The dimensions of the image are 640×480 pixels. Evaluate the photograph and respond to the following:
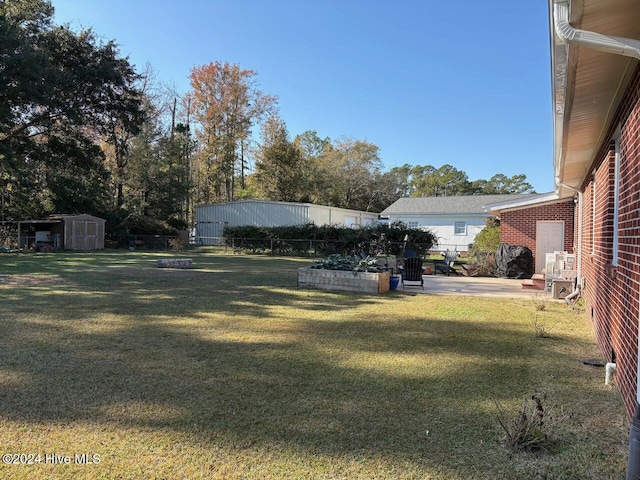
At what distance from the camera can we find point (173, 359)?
4.38 m

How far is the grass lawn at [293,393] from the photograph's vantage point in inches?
95.7

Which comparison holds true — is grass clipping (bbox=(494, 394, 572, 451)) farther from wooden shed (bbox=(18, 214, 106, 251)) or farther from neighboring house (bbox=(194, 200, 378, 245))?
wooden shed (bbox=(18, 214, 106, 251))

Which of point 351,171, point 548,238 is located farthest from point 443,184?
point 548,238

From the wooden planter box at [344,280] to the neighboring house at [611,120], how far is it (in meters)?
4.84

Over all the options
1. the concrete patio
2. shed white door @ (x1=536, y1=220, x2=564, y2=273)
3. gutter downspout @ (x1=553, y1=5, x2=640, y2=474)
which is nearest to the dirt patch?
the concrete patio

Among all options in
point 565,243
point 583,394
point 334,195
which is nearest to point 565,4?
point 583,394

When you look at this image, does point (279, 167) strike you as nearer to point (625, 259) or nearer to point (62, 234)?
point (62, 234)

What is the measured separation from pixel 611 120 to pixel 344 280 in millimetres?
6343

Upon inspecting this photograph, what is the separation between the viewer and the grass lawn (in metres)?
2.43

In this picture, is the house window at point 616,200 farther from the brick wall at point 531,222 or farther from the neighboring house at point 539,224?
the brick wall at point 531,222

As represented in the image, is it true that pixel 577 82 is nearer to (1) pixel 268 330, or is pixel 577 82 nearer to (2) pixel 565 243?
(1) pixel 268 330

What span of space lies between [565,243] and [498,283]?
290 centimetres

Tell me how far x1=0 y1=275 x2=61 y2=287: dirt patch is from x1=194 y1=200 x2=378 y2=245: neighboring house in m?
16.0

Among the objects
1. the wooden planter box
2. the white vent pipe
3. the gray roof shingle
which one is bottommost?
the wooden planter box
